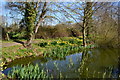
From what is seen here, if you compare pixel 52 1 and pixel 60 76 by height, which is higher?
pixel 52 1

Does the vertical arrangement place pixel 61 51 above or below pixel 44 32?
below

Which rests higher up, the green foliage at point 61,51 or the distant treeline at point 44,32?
the distant treeline at point 44,32

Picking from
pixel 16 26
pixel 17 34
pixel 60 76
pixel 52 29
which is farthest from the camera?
pixel 52 29

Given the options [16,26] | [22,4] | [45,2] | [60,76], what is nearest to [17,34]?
[16,26]

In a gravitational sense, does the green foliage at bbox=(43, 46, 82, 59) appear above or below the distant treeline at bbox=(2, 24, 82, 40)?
below

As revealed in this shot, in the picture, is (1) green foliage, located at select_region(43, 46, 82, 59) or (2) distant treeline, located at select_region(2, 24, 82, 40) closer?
(1) green foliage, located at select_region(43, 46, 82, 59)

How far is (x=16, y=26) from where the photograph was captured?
46.1ft

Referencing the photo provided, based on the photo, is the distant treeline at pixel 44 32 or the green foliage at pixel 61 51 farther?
the distant treeline at pixel 44 32

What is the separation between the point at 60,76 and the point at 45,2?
632 centimetres

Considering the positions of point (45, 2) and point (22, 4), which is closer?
point (45, 2)

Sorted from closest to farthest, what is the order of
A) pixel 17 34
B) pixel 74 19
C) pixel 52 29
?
pixel 74 19, pixel 17 34, pixel 52 29

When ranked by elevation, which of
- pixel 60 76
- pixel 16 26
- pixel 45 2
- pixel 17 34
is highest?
pixel 45 2

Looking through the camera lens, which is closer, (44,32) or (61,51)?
(61,51)

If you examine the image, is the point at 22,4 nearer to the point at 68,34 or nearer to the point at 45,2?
the point at 45,2
